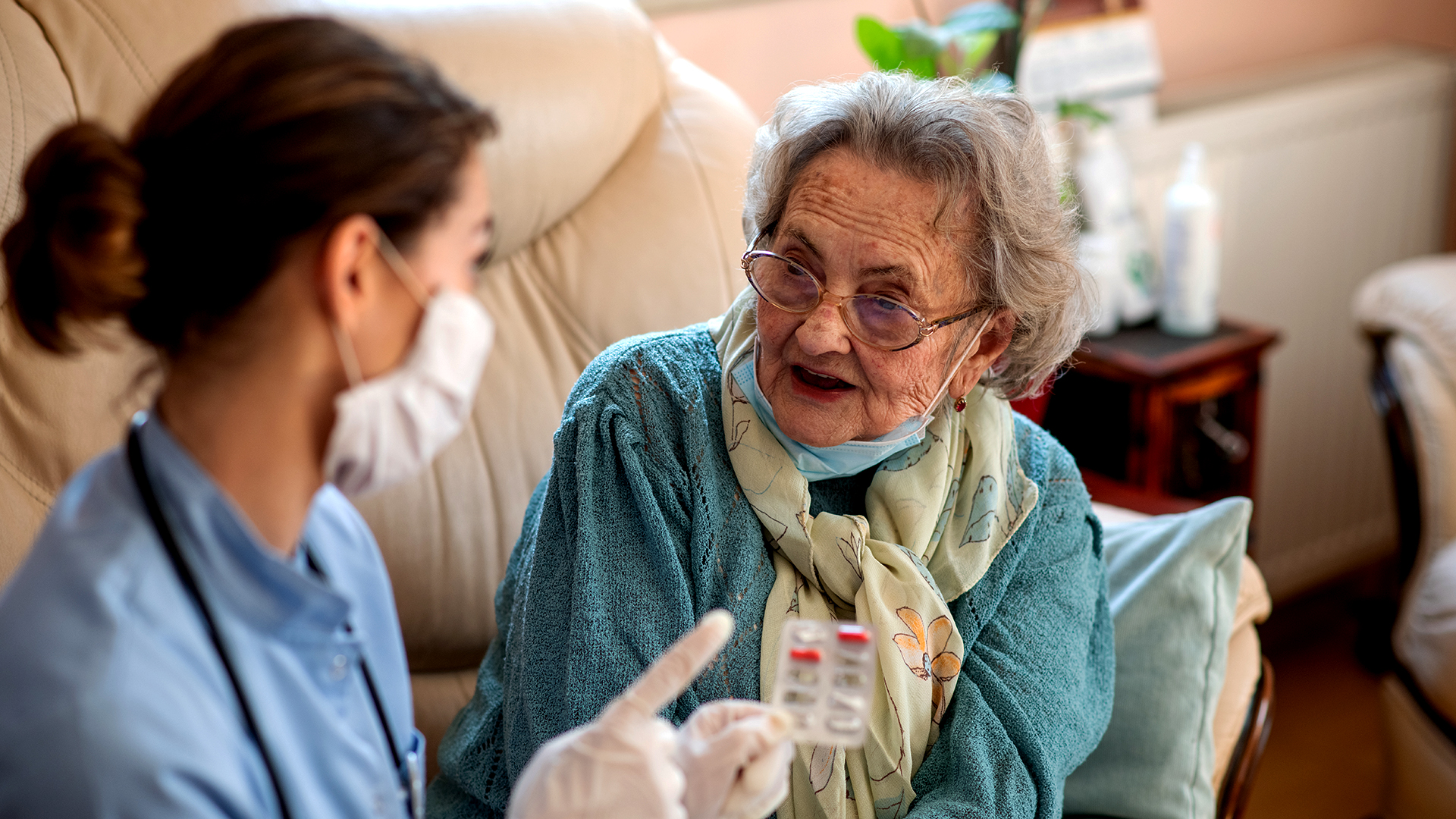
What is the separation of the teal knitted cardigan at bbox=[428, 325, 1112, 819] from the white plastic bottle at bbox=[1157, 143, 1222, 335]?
1116mm

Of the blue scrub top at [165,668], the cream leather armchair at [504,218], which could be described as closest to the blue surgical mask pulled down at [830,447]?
the cream leather armchair at [504,218]

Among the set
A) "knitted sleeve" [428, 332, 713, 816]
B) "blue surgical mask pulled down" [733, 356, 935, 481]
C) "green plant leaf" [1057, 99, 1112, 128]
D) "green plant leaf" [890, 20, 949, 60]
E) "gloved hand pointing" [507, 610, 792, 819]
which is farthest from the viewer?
"green plant leaf" [1057, 99, 1112, 128]

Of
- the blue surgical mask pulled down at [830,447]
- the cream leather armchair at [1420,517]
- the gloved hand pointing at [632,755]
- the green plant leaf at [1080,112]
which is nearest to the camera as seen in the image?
the gloved hand pointing at [632,755]

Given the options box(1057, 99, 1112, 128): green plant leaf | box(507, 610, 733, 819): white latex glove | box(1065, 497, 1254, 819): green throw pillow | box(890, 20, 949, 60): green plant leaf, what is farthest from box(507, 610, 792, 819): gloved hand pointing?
box(1057, 99, 1112, 128): green plant leaf

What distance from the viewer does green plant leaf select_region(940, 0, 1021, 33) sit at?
2035 millimetres

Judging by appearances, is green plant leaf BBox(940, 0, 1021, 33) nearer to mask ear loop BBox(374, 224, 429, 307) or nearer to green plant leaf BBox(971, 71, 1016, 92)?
green plant leaf BBox(971, 71, 1016, 92)

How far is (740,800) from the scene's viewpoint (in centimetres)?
86

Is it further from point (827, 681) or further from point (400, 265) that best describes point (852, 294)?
point (400, 265)

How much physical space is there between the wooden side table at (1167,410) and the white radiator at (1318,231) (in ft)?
1.34

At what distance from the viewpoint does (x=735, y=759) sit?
2.77ft

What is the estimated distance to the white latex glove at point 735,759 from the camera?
0.84 metres

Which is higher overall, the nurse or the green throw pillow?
the nurse

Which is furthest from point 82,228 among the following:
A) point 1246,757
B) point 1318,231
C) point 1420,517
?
point 1318,231

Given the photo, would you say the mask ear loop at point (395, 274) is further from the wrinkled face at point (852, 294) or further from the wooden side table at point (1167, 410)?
the wooden side table at point (1167, 410)
